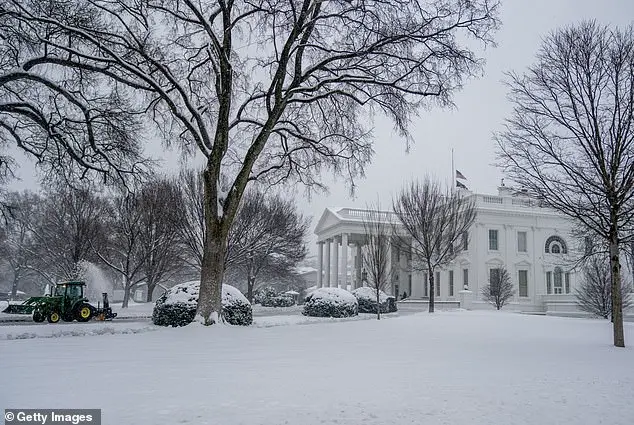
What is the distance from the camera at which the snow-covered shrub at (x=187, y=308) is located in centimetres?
1545

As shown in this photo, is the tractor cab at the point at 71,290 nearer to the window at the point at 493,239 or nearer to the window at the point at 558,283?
the window at the point at 493,239

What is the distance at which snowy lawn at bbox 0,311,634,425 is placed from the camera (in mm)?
4766

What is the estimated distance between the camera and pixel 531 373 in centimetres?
747

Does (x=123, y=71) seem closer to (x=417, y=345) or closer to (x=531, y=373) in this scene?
(x=417, y=345)

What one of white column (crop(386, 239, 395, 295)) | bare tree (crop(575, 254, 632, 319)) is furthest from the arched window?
bare tree (crop(575, 254, 632, 319))

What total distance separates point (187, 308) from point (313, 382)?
10186 millimetres

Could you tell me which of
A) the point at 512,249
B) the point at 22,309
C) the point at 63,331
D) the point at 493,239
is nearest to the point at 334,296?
the point at 63,331

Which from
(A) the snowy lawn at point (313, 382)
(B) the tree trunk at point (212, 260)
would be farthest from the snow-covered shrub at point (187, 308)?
(A) the snowy lawn at point (313, 382)

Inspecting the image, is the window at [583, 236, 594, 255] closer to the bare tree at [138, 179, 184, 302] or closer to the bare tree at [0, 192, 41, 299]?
the bare tree at [138, 179, 184, 302]

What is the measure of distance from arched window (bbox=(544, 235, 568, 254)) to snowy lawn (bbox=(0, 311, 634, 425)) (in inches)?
1544

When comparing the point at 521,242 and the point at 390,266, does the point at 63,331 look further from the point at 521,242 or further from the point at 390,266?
the point at 521,242

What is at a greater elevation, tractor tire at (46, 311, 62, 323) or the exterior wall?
the exterior wall

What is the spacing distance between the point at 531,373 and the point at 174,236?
995 inches

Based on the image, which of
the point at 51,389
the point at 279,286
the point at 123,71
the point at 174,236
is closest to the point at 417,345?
the point at 51,389
